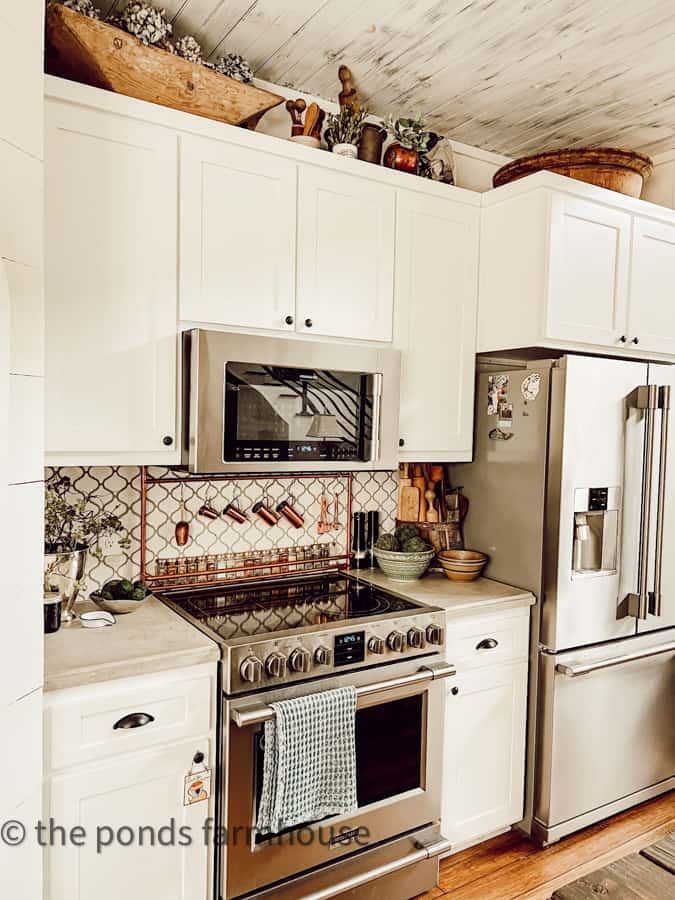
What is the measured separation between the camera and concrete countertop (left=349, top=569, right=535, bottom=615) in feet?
7.58

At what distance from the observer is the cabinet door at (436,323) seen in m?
2.46

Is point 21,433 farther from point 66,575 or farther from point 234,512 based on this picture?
point 234,512

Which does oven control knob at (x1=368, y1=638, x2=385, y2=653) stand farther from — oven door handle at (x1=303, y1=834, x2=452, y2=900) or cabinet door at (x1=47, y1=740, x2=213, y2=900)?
oven door handle at (x1=303, y1=834, x2=452, y2=900)

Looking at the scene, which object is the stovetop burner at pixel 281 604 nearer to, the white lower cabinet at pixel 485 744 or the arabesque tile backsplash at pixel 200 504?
the arabesque tile backsplash at pixel 200 504

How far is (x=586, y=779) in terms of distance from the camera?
2504mm

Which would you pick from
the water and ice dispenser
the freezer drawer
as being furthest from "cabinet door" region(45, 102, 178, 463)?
the freezer drawer

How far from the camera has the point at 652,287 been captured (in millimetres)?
2711

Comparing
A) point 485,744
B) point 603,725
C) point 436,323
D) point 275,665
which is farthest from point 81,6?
point 603,725

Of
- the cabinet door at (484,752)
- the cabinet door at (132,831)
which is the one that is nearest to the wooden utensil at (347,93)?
the cabinet door at (484,752)

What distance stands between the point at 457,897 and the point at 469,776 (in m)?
0.36

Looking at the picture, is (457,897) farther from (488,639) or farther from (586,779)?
Result: (488,639)

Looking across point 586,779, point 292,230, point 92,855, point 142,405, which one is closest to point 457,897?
point 586,779

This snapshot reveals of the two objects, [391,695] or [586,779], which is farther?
[586,779]

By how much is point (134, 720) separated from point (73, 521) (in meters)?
0.70
